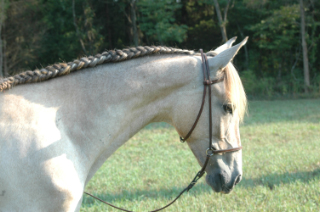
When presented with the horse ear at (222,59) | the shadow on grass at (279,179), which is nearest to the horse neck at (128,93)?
the horse ear at (222,59)

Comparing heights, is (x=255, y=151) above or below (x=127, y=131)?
below

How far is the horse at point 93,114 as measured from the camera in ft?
5.14

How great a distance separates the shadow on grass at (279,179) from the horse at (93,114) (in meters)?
2.54

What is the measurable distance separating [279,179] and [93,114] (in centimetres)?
353

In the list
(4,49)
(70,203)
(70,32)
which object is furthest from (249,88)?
(70,203)

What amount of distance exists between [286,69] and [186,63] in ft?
69.3

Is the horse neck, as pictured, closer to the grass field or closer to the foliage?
the grass field

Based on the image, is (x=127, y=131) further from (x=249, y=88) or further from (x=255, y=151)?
(x=249, y=88)

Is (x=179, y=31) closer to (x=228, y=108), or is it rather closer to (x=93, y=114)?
(x=228, y=108)

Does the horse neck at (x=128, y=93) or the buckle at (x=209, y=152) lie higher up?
the horse neck at (x=128, y=93)

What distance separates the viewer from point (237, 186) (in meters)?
4.11

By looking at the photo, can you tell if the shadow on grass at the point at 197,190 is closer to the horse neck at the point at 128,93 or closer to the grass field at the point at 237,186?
the grass field at the point at 237,186

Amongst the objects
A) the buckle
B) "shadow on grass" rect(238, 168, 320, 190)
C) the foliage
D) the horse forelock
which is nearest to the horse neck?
the horse forelock

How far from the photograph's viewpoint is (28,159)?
5.11 feet
